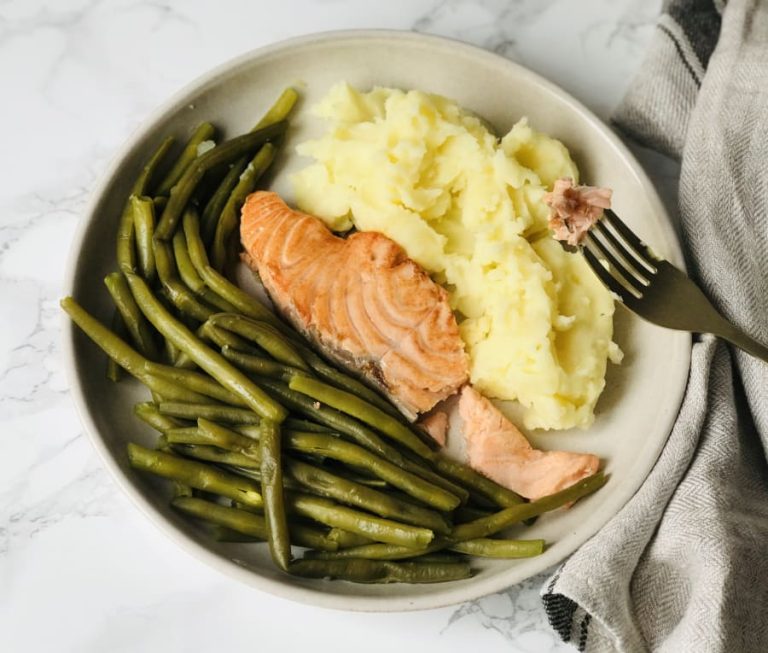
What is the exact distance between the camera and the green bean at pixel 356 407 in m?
4.10

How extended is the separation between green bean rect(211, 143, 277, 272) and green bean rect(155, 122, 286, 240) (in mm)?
58

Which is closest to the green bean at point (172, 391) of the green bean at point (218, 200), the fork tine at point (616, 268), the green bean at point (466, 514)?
the green bean at point (218, 200)

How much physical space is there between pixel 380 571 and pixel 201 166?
187cm

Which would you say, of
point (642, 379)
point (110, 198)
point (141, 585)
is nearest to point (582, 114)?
point (642, 379)

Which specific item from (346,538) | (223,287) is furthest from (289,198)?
(346,538)

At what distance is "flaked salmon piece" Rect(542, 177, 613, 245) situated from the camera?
13.4 feet

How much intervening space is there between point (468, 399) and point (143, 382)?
133cm

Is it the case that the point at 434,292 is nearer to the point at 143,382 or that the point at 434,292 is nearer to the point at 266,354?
the point at 266,354

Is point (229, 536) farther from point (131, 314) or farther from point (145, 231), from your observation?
point (145, 231)

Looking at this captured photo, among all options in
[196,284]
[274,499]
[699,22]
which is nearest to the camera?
[274,499]

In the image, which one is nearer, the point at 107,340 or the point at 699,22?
the point at 107,340

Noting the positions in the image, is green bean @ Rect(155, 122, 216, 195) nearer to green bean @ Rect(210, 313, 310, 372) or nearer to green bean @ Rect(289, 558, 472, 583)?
green bean @ Rect(210, 313, 310, 372)

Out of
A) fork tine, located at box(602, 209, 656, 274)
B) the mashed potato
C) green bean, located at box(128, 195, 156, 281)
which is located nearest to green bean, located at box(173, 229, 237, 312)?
green bean, located at box(128, 195, 156, 281)

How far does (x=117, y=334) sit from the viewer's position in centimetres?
436
